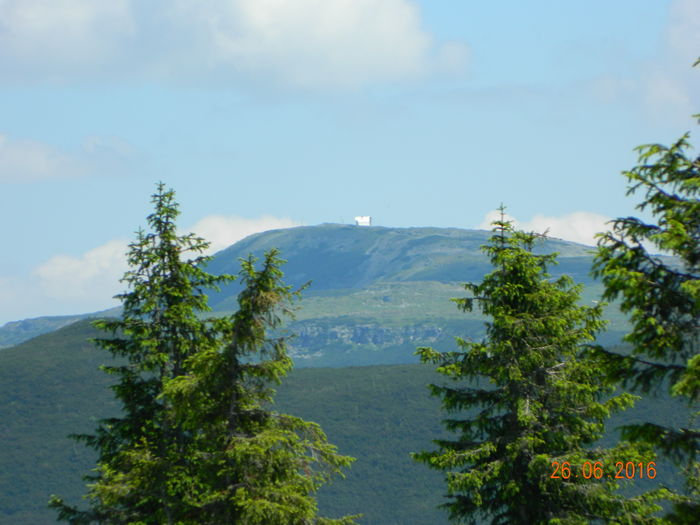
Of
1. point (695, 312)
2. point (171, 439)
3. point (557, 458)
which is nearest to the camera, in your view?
point (695, 312)

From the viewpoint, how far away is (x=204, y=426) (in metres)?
22.2

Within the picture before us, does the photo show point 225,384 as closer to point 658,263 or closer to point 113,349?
point 113,349

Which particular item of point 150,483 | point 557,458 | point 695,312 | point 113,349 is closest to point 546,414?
point 557,458

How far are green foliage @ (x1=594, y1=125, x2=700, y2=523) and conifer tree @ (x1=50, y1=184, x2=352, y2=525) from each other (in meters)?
8.60

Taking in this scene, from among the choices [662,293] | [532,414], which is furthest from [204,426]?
[662,293]

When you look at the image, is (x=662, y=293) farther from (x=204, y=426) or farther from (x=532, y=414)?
(x=204, y=426)

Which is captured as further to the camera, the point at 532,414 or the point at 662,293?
the point at 532,414

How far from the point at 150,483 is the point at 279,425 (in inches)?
152

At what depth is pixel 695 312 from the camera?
14.6 m

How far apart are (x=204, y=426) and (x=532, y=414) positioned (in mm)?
7470

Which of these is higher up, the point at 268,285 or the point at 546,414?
the point at 268,285
